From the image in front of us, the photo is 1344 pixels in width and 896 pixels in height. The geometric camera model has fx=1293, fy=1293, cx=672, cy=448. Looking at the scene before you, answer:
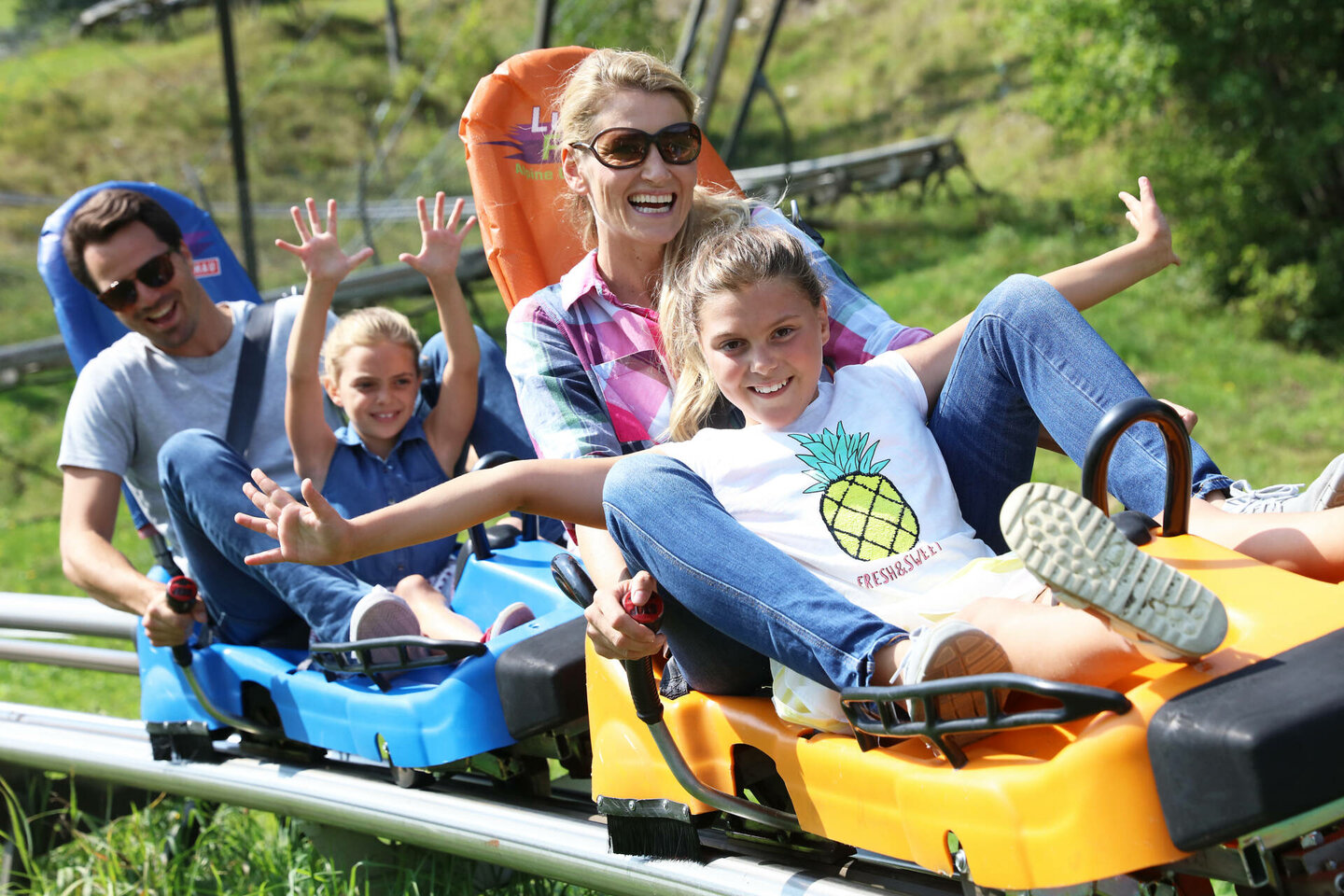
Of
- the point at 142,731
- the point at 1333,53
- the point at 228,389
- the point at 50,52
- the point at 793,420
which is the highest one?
the point at 50,52

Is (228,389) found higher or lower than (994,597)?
higher

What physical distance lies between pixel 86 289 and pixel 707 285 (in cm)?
232

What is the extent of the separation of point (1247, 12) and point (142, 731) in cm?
838

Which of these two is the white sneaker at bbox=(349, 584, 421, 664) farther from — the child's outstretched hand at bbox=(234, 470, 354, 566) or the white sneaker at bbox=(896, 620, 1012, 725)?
the white sneaker at bbox=(896, 620, 1012, 725)

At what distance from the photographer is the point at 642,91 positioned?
268 centimetres

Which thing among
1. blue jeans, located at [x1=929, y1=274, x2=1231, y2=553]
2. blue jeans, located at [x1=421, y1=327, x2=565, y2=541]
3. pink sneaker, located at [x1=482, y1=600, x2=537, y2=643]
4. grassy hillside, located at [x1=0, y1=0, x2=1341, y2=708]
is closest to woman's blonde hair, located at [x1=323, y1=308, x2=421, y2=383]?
blue jeans, located at [x1=421, y1=327, x2=565, y2=541]

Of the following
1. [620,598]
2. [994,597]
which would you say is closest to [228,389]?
[620,598]

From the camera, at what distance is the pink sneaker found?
287 cm

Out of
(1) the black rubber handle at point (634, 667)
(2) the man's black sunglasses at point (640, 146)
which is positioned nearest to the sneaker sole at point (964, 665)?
(1) the black rubber handle at point (634, 667)

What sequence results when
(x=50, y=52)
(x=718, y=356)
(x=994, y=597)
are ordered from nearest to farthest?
(x=994, y=597), (x=718, y=356), (x=50, y=52)

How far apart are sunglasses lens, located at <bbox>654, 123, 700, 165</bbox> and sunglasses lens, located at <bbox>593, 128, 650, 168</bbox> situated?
33 millimetres

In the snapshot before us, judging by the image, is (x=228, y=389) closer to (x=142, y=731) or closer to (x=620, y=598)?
(x=142, y=731)

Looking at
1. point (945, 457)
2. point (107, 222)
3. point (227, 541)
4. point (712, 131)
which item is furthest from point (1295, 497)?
point (712, 131)

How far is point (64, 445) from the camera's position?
3449mm
